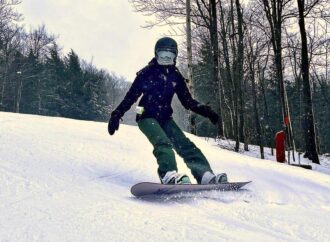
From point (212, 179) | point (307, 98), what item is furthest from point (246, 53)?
point (212, 179)

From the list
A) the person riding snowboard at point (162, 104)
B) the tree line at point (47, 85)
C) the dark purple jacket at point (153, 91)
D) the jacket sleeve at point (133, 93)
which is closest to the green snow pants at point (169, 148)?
the person riding snowboard at point (162, 104)

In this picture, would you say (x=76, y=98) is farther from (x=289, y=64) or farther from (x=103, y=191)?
(x=103, y=191)

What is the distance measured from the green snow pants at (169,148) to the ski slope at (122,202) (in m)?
0.38

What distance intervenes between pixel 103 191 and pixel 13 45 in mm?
38784

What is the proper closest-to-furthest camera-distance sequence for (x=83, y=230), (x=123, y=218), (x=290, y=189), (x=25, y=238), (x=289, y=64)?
(x=25, y=238)
(x=83, y=230)
(x=123, y=218)
(x=290, y=189)
(x=289, y=64)

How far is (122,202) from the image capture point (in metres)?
2.79

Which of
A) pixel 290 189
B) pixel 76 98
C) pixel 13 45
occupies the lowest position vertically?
pixel 290 189

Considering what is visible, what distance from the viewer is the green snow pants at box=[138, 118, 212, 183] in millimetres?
3465

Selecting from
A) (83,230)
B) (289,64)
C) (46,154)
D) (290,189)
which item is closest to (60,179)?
(46,154)

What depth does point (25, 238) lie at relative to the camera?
6.26ft

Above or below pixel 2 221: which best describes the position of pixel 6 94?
above

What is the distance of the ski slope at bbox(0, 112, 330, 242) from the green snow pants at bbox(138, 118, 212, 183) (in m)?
0.38

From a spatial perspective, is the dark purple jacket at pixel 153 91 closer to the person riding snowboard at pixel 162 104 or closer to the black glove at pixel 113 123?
the person riding snowboard at pixel 162 104

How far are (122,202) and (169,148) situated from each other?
0.90 meters
